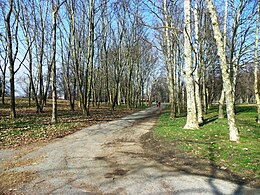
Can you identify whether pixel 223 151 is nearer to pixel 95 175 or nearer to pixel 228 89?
pixel 228 89

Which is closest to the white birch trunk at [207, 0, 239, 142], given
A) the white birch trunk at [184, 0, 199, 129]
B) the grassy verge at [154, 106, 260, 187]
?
the grassy verge at [154, 106, 260, 187]

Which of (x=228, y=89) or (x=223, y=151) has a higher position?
(x=228, y=89)

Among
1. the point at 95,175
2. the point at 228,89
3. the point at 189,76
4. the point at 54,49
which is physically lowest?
the point at 95,175

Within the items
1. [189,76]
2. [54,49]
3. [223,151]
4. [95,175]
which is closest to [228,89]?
[223,151]

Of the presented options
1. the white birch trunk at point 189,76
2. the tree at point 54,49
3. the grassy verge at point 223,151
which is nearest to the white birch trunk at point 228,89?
the grassy verge at point 223,151

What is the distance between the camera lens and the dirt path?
427cm

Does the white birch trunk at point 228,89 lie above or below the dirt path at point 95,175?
above

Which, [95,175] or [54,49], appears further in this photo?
[54,49]

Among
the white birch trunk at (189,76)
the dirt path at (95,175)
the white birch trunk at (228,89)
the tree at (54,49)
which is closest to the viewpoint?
the dirt path at (95,175)

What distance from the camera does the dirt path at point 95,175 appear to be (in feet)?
14.0

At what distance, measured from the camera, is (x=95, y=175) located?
5078mm

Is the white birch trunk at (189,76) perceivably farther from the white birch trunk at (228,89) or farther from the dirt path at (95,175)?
the dirt path at (95,175)

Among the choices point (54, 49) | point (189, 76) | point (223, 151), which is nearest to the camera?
point (223, 151)

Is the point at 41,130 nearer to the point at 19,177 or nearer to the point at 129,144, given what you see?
the point at 129,144
